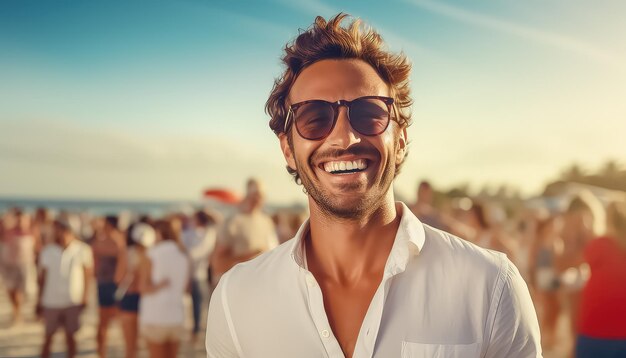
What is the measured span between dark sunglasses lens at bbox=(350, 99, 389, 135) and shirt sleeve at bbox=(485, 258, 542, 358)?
50 centimetres

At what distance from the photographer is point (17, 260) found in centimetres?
985

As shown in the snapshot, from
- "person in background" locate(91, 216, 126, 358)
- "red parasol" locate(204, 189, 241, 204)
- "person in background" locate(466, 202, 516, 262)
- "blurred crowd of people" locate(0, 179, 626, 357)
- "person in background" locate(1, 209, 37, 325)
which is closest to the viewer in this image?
"blurred crowd of people" locate(0, 179, 626, 357)

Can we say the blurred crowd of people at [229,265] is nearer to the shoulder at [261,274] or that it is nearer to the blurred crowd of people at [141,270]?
the blurred crowd of people at [141,270]

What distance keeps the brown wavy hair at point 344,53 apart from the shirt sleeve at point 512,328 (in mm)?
532

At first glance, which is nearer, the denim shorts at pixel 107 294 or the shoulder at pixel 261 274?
the shoulder at pixel 261 274

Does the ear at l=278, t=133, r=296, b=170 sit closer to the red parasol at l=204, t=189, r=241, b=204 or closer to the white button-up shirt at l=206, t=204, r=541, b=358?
the white button-up shirt at l=206, t=204, r=541, b=358

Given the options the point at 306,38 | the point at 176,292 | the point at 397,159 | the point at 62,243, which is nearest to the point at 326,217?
the point at 397,159

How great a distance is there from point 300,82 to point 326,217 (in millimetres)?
394

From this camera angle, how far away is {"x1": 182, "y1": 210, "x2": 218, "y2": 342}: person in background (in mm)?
8156

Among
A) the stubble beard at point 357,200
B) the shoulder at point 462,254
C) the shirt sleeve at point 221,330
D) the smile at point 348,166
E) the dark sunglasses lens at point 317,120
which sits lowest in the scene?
the shirt sleeve at point 221,330

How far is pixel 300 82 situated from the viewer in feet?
6.05

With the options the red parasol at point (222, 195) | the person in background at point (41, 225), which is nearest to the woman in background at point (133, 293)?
the person in background at point (41, 225)

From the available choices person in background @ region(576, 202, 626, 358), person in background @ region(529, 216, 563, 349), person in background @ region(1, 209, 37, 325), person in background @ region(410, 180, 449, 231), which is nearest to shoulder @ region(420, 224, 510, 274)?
person in background @ region(576, 202, 626, 358)

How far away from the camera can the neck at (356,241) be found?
5.88 ft
